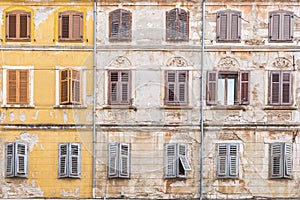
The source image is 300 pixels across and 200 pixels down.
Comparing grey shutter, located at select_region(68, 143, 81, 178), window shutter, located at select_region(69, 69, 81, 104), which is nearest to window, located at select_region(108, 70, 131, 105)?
window shutter, located at select_region(69, 69, 81, 104)

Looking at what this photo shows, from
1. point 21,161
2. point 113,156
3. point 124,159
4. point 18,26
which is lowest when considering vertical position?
point 21,161

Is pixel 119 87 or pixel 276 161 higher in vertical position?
pixel 119 87

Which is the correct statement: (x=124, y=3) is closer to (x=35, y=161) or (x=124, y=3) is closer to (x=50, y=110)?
(x=50, y=110)

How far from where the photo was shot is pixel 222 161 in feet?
95.0

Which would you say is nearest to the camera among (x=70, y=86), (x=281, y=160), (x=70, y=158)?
(x=70, y=86)

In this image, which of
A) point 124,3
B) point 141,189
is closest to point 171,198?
point 141,189

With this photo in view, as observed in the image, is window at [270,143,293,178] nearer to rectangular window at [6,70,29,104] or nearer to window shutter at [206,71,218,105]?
window shutter at [206,71,218,105]

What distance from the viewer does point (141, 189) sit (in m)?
29.1

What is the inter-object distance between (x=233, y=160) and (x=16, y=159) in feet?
24.9

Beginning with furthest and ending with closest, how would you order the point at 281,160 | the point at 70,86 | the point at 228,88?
the point at 228,88
the point at 281,160
the point at 70,86

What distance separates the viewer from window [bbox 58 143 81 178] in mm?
28922

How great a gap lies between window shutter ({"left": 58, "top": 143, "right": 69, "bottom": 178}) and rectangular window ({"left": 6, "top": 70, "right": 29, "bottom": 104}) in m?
2.04

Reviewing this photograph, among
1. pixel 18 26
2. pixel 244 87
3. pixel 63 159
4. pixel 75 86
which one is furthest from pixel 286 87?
pixel 18 26

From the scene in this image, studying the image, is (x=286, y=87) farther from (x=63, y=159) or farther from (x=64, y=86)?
(x=63, y=159)
